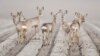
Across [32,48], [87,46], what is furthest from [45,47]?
[87,46]

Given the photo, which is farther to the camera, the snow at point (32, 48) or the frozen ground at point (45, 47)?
the frozen ground at point (45, 47)

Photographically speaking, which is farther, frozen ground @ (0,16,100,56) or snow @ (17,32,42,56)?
frozen ground @ (0,16,100,56)

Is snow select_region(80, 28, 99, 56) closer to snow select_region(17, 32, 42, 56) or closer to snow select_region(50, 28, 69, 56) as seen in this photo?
snow select_region(50, 28, 69, 56)

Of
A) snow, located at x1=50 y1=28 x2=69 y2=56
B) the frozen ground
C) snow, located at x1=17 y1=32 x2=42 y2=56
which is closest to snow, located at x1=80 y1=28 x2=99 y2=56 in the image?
the frozen ground

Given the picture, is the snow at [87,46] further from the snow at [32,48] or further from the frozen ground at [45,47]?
the snow at [32,48]

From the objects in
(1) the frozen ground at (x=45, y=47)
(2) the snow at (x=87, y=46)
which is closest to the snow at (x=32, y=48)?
(1) the frozen ground at (x=45, y=47)

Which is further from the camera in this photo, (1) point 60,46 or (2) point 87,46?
(2) point 87,46

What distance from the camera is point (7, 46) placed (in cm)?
1819

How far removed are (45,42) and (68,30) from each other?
1482mm

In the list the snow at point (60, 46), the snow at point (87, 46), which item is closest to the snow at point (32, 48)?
the snow at point (60, 46)

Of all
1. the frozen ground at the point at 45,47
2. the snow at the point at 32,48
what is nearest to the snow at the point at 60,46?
the frozen ground at the point at 45,47

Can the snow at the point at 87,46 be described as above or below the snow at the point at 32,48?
below

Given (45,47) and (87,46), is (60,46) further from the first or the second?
(87,46)

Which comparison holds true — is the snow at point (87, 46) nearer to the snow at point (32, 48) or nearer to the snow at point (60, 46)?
the snow at point (60, 46)
